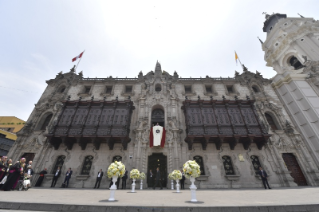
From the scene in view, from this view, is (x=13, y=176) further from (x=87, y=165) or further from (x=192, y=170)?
(x=192, y=170)

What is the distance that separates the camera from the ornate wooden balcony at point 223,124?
15688 millimetres

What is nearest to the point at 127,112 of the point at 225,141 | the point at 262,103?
the point at 225,141

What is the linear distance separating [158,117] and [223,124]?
8.41 m

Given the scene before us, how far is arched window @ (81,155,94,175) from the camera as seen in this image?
1558cm

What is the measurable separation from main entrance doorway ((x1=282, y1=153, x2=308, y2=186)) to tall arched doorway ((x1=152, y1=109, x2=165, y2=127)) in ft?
50.9

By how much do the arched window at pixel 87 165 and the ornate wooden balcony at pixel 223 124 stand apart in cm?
1173

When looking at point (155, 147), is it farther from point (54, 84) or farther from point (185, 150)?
point (54, 84)

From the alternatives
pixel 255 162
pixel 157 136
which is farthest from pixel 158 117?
pixel 255 162

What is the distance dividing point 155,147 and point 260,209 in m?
12.2

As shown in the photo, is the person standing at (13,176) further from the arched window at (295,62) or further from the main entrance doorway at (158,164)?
the arched window at (295,62)

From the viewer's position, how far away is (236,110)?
18.1 metres

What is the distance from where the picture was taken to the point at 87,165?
15.9 meters

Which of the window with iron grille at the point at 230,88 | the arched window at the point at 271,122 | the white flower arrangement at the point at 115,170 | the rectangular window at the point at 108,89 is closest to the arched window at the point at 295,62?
the arched window at the point at 271,122

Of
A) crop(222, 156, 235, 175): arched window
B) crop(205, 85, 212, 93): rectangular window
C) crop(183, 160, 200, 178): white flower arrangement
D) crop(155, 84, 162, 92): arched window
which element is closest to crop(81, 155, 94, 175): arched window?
crop(155, 84, 162, 92): arched window
